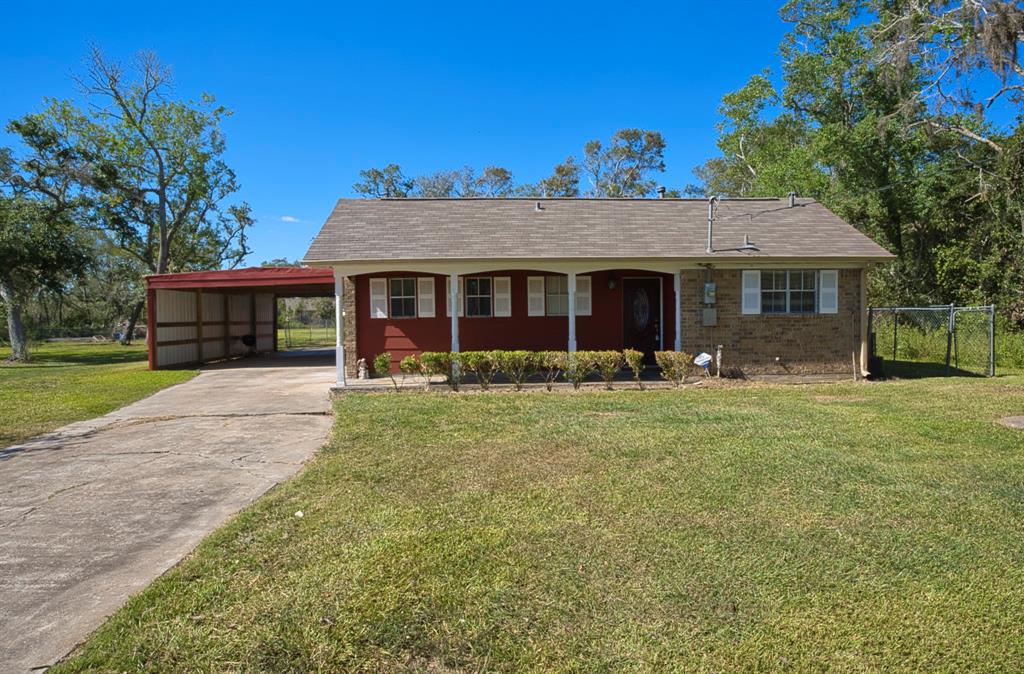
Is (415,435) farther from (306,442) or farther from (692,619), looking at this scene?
(692,619)

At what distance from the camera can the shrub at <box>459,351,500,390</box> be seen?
37.1 feet

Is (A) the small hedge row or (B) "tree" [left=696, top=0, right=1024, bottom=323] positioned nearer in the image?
(A) the small hedge row

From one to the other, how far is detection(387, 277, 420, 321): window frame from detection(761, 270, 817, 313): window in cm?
738

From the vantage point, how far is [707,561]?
372 centimetres

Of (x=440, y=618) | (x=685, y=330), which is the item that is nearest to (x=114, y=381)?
(x=685, y=330)

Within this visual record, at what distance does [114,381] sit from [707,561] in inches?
593

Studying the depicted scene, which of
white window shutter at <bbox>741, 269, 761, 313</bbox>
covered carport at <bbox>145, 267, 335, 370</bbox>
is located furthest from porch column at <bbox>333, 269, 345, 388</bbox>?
white window shutter at <bbox>741, 269, 761, 313</bbox>

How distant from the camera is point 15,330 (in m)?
21.7

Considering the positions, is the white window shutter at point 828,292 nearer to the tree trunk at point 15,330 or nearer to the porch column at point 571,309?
the porch column at point 571,309

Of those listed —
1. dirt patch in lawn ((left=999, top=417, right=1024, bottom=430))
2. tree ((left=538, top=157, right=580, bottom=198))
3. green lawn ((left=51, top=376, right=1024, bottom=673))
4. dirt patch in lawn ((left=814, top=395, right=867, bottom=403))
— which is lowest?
green lawn ((left=51, top=376, right=1024, bottom=673))

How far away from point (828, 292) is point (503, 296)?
22.6 feet

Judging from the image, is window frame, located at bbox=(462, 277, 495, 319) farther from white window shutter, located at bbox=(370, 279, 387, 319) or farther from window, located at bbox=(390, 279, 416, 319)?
white window shutter, located at bbox=(370, 279, 387, 319)

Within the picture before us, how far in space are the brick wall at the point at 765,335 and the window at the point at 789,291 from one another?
0.20 meters

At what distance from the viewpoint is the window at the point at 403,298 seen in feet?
44.4
